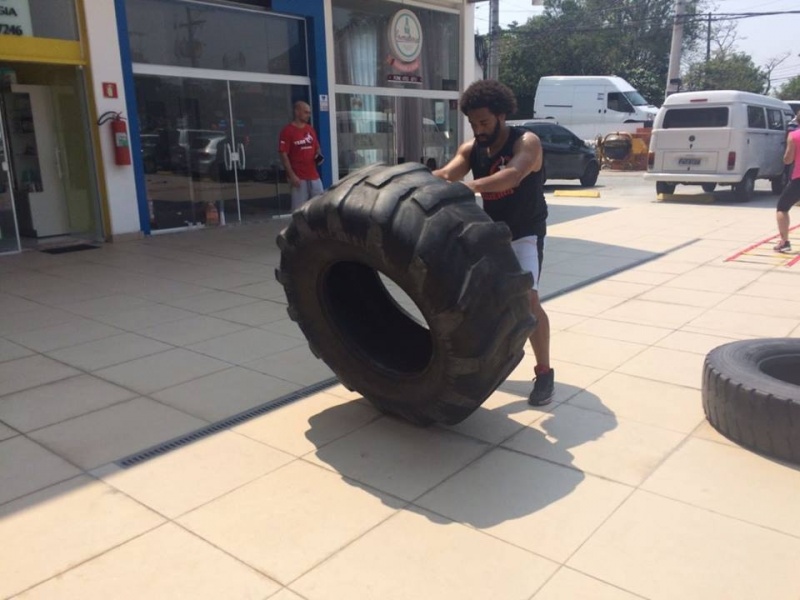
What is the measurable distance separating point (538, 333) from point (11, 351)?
3.85 meters

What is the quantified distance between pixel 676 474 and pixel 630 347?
1.97 m

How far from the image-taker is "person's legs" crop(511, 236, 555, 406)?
3951mm

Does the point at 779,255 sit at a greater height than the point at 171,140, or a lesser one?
lesser

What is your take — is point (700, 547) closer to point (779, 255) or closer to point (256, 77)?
point (779, 255)

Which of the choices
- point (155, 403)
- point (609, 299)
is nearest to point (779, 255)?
point (609, 299)

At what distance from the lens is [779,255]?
852 cm

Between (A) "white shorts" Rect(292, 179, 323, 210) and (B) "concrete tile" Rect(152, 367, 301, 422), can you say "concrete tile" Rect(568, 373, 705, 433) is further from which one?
(A) "white shorts" Rect(292, 179, 323, 210)

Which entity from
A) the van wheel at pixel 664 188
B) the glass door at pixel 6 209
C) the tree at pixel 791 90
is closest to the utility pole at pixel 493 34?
the van wheel at pixel 664 188

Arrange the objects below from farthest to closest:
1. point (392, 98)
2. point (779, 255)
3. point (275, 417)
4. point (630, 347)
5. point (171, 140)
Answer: point (392, 98) → point (171, 140) → point (779, 255) → point (630, 347) → point (275, 417)

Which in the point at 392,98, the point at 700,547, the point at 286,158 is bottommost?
the point at 700,547

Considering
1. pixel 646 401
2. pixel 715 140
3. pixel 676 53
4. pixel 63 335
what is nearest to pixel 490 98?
pixel 646 401

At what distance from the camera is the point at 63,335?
18.3 feet

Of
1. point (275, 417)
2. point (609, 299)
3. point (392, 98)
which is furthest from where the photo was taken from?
point (392, 98)

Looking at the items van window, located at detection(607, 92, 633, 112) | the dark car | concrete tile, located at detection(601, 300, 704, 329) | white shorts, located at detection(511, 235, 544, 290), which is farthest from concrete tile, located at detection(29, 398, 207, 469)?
van window, located at detection(607, 92, 633, 112)
